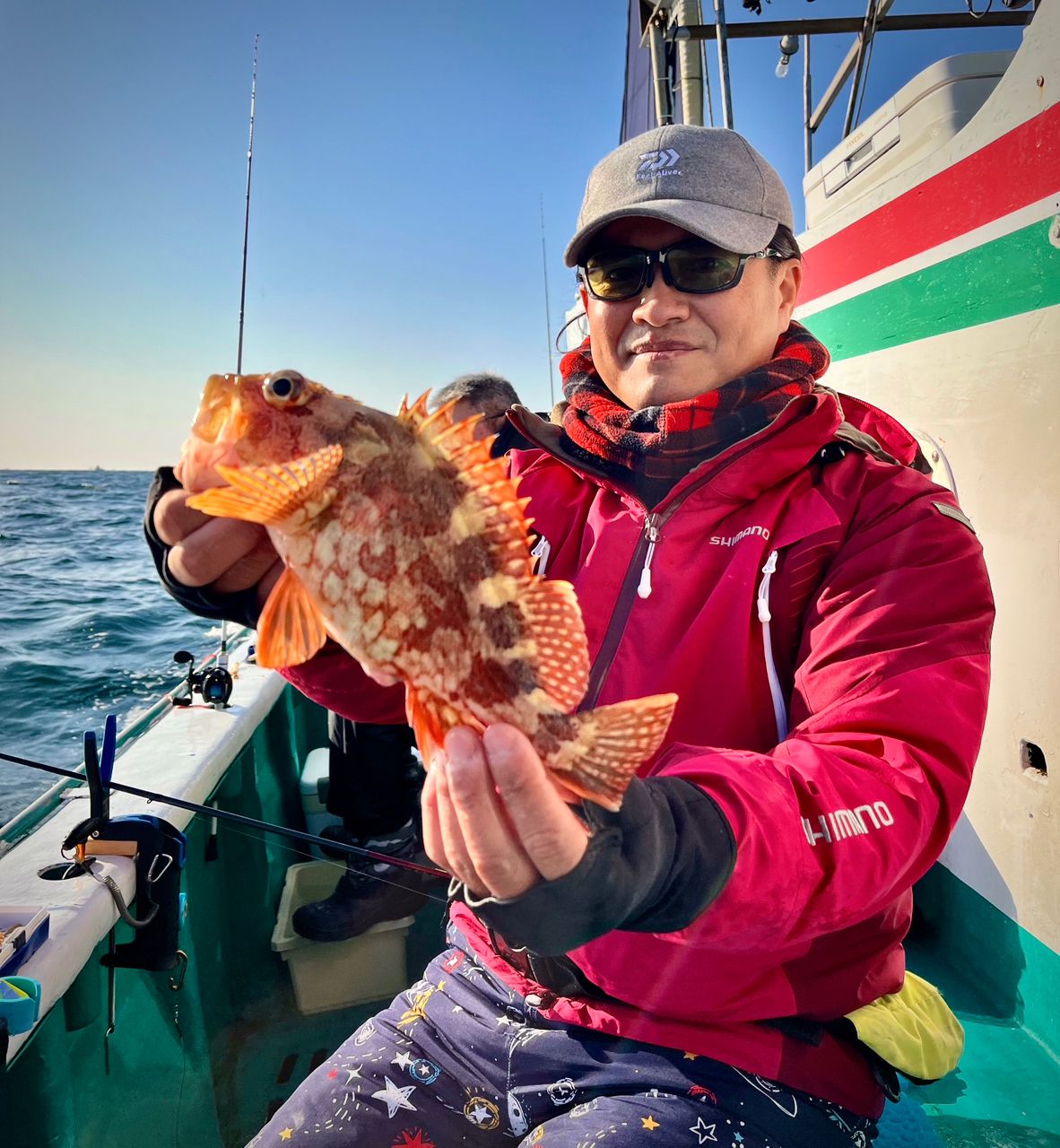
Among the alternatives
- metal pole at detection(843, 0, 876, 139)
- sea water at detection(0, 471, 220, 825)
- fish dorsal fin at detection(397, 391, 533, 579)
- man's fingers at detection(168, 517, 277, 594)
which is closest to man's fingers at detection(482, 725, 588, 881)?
fish dorsal fin at detection(397, 391, 533, 579)

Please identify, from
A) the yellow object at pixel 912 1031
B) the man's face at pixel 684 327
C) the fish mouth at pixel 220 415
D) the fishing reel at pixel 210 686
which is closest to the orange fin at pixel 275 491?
the fish mouth at pixel 220 415

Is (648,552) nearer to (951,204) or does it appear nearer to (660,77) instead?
(951,204)

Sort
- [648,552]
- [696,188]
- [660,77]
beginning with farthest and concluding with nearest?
[660,77] < [696,188] < [648,552]

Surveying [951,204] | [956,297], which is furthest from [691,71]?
[956,297]

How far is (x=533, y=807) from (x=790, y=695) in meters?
1.15

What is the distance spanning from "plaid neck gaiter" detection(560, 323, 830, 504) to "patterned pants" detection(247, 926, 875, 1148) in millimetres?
1693

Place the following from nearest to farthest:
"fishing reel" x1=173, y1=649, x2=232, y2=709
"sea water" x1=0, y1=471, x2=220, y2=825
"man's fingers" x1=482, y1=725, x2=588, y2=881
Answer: "man's fingers" x1=482, y1=725, x2=588, y2=881 → "fishing reel" x1=173, y1=649, x2=232, y2=709 → "sea water" x1=0, y1=471, x2=220, y2=825

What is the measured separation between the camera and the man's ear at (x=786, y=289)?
2.69m

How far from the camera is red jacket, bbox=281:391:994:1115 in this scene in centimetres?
152

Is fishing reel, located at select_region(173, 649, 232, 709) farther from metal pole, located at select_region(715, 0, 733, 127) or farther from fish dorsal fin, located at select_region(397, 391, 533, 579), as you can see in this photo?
metal pole, located at select_region(715, 0, 733, 127)

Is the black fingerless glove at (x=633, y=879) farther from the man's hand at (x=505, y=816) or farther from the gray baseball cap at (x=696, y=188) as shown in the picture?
the gray baseball cap at (x=696, y=188)

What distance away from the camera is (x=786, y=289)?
2730mm

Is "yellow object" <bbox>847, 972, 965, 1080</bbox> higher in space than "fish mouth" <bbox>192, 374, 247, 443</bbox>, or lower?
lower

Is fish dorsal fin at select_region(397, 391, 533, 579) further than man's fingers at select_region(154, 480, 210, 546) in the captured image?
No
